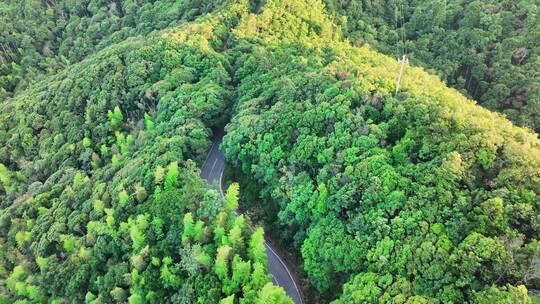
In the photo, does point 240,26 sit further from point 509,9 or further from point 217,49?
point 509,9

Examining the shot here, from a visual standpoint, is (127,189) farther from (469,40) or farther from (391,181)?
(469,40)

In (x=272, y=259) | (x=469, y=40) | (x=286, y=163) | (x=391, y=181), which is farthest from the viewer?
(x=469, y=40)

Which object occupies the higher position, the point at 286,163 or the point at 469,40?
the point at 469,40

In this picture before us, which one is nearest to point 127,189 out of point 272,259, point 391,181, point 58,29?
point 272,259

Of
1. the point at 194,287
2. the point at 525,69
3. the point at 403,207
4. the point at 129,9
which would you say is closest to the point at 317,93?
the point at 403,207

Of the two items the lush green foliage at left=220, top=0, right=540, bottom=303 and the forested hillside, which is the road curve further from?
→ the forested hillside

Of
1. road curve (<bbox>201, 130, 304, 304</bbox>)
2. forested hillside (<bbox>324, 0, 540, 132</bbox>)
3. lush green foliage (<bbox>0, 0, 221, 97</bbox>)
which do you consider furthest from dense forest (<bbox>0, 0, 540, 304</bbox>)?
lush green foliage (<bbox>0, 0, 221, 97</bbox>)

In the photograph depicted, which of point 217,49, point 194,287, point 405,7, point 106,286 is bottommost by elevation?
point 106,286
